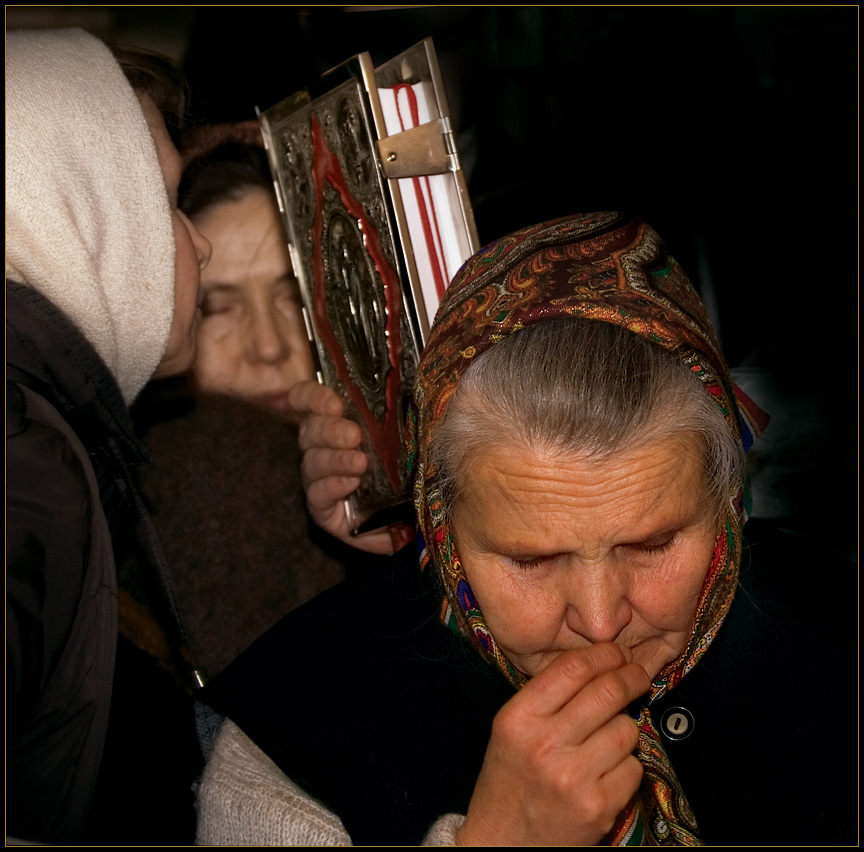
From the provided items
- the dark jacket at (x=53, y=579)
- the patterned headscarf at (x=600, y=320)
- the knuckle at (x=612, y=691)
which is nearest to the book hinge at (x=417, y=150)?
the patterned headscarf at (x=600, y=320)

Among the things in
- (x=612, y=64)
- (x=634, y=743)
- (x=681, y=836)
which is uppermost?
(x=612, y=64)

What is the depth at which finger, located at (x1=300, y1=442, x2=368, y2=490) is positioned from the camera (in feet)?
4.40

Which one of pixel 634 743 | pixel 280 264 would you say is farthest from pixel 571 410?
pixel 280 264

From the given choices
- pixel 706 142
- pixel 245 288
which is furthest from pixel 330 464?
pixel 706 142

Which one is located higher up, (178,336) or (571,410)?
(178,336)

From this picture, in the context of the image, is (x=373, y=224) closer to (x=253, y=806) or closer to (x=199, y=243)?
(x=199, y=243)

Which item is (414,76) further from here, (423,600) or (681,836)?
(681,836)

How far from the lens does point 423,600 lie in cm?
132

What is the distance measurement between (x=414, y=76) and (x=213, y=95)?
325mm

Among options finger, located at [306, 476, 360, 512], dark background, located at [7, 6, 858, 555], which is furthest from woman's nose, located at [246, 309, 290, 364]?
dark background, located at [7, 6, 858, 555]

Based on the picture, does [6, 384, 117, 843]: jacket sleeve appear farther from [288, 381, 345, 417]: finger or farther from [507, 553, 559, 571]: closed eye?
[507, 553, 559, 571]: closed eye

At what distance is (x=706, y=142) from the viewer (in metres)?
1.47

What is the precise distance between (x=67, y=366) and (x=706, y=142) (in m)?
1.17

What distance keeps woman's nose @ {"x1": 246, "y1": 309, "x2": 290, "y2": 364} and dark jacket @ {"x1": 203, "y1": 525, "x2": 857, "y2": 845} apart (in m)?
0.45
